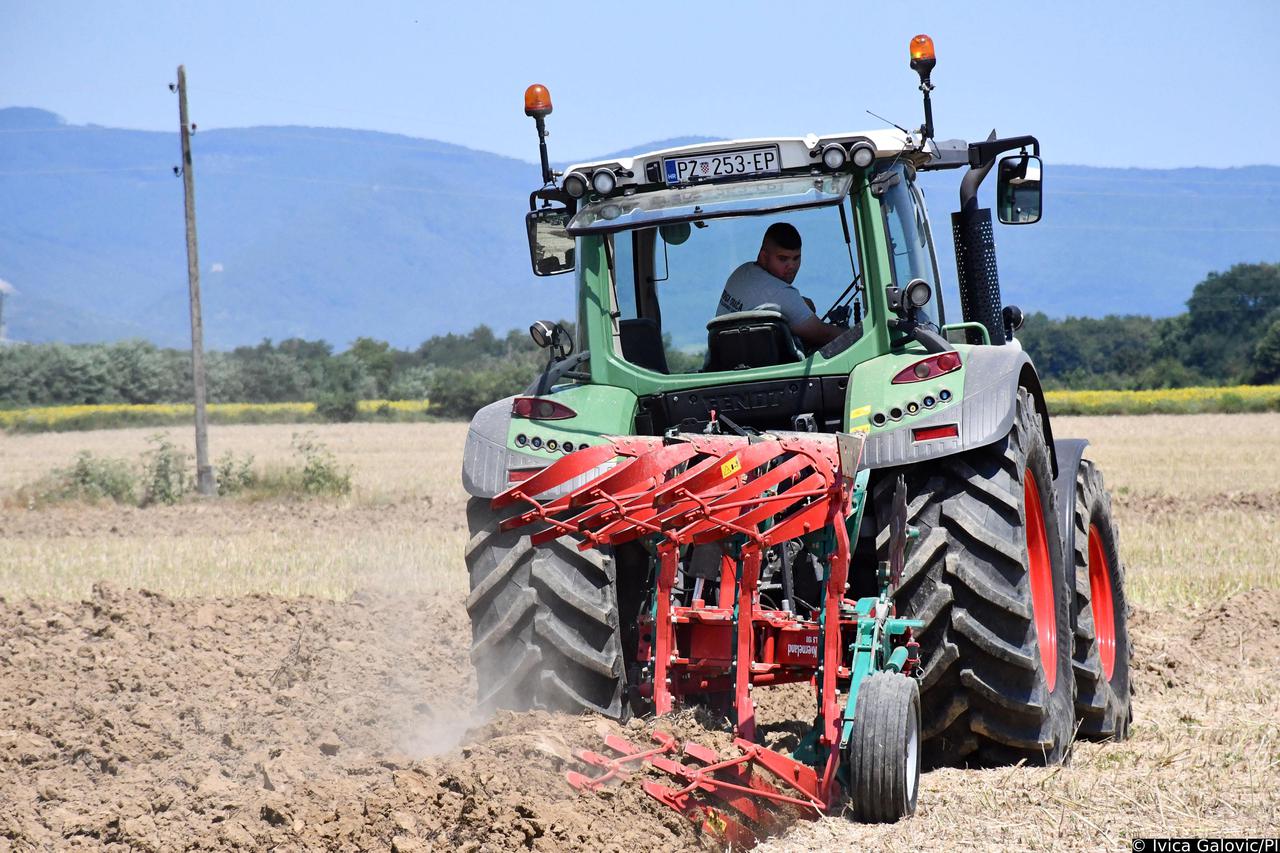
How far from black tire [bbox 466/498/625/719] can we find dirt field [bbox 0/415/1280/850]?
0.89ft

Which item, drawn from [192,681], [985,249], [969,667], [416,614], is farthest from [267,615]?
[969,667]

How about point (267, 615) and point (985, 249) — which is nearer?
point (985, 249)

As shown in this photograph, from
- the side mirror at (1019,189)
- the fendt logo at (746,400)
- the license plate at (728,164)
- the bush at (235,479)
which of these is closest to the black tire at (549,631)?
the fendt logo at (746,400)

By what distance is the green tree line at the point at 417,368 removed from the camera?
4584cm

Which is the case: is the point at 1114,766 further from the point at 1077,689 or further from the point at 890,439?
the point at 890,439

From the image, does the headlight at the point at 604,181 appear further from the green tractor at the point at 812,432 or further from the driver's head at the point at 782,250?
the driver's head at the point at 782,250

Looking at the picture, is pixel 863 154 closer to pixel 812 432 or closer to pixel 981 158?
pixel 812 432

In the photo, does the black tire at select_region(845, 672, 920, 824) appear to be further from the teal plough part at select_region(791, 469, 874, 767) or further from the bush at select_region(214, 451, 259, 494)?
the bush at select_region(214, 451, 259, 494)

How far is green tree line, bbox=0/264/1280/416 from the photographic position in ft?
150

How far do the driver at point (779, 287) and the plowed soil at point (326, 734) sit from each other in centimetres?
162

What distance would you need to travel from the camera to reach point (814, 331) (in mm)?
5859

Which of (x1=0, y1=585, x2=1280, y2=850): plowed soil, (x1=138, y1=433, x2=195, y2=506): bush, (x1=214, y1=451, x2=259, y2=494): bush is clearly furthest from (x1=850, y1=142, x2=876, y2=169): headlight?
(x1=214, y1=451, x2=259, y2=494): bush

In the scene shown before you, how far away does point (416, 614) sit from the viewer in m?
9.98

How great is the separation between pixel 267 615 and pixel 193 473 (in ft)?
50.7
